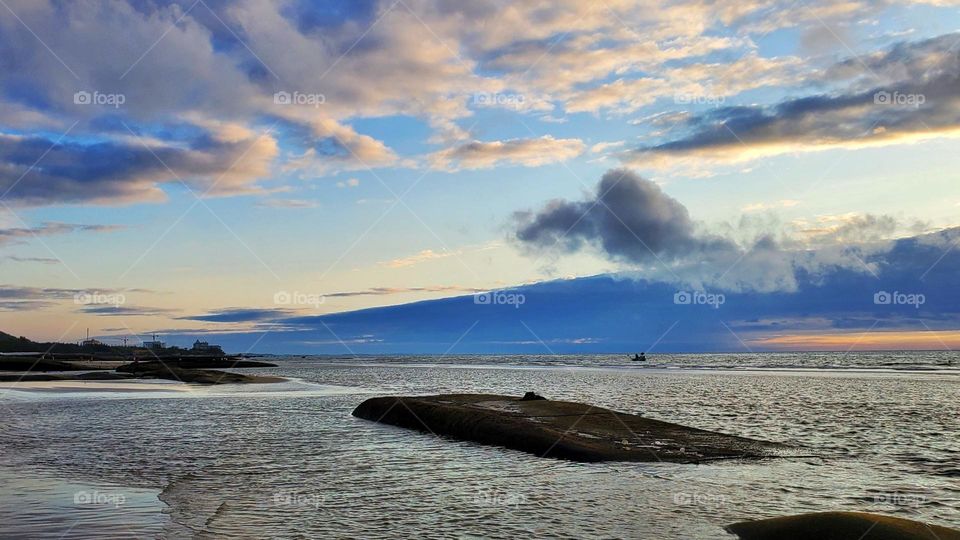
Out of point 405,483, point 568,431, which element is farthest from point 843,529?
point 568,431

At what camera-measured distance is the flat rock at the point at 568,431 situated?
1897 cm

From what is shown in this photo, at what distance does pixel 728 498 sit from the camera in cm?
1395

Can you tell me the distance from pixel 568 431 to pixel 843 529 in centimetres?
1133

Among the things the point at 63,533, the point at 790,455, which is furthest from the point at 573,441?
the point at 63,533

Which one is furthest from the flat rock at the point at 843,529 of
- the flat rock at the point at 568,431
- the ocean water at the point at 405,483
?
the flat rock at the point at 568,431

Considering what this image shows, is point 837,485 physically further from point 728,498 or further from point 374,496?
point 374,496

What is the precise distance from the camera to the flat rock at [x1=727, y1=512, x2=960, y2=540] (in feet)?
33.9

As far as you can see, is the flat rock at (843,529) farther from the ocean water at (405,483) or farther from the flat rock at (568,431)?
the flat rock at (568,431)

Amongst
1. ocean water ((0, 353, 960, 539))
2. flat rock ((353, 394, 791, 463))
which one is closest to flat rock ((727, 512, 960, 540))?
ocean water ((0, 353, 960, 539))

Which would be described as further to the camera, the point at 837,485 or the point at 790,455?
the point at 790,455

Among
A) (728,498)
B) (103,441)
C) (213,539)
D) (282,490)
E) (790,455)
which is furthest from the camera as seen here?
(103,441)

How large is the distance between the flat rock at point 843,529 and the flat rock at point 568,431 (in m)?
6.92

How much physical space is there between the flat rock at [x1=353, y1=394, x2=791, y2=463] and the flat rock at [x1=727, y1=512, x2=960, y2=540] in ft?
22.7

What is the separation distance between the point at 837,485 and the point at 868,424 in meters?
15.3
